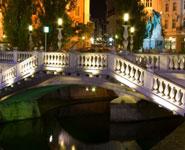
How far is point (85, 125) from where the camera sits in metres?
23.7

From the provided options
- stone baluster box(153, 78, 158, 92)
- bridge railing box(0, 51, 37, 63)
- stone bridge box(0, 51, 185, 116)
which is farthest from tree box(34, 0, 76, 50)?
stone baluster box(153, 78, 158, 92)

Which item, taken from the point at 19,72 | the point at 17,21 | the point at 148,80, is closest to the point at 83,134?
the point at 19,72

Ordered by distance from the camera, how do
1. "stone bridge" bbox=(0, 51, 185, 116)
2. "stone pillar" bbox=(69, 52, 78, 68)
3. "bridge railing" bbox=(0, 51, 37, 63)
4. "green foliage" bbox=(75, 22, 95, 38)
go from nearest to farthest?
"stone bridge" bbox=(0, 51, 185, 116) → "stone pillar" bbox=(69, 52, 78, 68) → "bridge railing" bbox=(0, 51, 37, 63) → "green foliage" bbox=(75, 22, 95, 38)

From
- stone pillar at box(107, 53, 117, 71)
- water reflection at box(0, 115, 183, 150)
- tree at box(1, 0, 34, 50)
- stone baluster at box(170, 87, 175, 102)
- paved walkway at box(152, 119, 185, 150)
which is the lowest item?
water reflection at box(0, 115, 183, 150)

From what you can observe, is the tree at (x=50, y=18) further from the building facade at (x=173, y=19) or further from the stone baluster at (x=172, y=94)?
the building facade at (x=173, y=19)

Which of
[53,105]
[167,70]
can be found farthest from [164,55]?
[53,105]

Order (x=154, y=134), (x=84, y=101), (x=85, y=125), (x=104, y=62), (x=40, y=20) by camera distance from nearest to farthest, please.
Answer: (x=104, y=62) → (x=154, y=134) → (x=85, y=125) → (x=40, y=20) → (x=84, y=101)

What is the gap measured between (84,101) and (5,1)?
1089 centimetres

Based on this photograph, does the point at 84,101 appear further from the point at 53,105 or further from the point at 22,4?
the point at 22,4

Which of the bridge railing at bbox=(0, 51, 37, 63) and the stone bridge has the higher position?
the bridge railing at bbox=(0, 51, 37, 63)

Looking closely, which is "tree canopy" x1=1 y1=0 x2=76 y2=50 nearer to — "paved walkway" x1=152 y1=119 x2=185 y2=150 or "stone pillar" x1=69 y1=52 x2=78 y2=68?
"stone pillar" x1=69 y1=52 x2=78 y2=68

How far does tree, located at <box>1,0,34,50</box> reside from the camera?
2784 centimetres

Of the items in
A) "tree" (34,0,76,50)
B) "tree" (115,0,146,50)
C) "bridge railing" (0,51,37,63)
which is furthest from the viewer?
"tree" (115,0,146,50)

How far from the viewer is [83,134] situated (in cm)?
2194
